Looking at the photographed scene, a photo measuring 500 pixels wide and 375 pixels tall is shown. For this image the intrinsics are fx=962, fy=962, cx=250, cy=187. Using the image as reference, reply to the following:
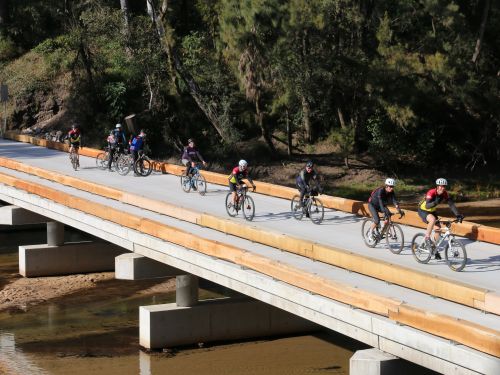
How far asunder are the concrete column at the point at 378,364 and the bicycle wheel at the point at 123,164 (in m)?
22.2

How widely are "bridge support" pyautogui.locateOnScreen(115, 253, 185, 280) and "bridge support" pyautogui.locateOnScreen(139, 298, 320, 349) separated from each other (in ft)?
2.55

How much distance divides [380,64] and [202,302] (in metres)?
23.7

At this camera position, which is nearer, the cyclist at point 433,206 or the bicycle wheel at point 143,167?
the cyclist at point 433,206

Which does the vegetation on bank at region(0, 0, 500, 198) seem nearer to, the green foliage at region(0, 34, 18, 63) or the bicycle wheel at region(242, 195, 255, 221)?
the green foliage at region(0, 34, 18, 63)

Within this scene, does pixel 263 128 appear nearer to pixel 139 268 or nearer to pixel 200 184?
pixel 200 184

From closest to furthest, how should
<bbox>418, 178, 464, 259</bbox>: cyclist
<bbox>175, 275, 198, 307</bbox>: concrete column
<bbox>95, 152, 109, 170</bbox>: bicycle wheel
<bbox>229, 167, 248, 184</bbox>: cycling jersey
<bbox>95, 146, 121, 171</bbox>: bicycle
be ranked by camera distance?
<bbox>418, 178, 464, 259</bbox>: cyclist, <bbox>175, 275, 198, 307</bbox>: concrete column, <bbox>229, 167, 248, 184</bbox>: cycling jersey, <bbox>95, 146, 121, 171</bbox>: bicycle, <bbox>95, 152, 109, 170</bbox>: bicycle wheel

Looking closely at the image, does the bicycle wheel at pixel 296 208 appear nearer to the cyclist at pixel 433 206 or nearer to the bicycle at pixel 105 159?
the cyclist at pixel 433 206

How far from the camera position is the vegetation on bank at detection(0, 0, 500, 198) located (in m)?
44.4

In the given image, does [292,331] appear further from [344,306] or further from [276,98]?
[276,98]

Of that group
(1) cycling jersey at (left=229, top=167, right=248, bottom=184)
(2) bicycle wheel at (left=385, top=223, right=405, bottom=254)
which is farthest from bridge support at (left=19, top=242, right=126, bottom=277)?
(2) bicycle wheel at (left=385, top=223, right=405, bottom=254)

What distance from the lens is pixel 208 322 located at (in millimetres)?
22688

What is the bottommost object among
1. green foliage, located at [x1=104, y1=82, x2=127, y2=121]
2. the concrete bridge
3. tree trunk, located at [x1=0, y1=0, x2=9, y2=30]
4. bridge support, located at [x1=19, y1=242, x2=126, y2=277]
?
bridge support, located at [x1=19, y1=242, x2=126, y2=277]

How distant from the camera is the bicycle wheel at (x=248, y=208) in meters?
25.7

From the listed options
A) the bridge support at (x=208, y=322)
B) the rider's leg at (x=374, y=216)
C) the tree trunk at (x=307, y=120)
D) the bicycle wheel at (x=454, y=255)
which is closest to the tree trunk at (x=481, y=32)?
the tree trunk at (x=307, y=120)
